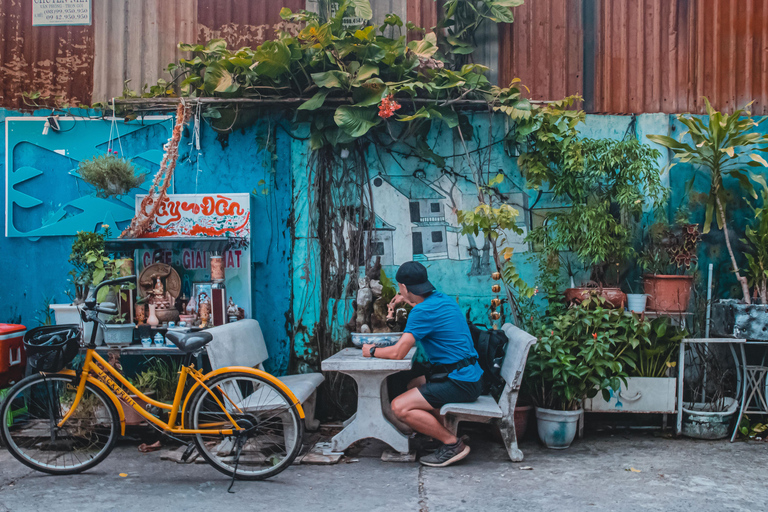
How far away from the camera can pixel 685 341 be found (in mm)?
5367

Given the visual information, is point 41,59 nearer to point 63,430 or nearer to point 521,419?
point 63,430

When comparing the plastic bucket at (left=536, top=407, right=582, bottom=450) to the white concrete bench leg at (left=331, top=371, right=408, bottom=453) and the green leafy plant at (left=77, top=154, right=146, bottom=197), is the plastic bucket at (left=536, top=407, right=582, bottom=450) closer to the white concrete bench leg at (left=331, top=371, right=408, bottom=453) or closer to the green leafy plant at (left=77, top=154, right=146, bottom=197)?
the white concrete bench leg at (left=331, top=371, right=408, bottom=453)

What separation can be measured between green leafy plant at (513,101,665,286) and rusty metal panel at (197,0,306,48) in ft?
9.03

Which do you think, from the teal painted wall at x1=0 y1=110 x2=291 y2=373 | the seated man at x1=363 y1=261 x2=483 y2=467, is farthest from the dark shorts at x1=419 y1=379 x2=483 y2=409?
the teal painted wall at x1=0 y1=110 x2=291 y2=373

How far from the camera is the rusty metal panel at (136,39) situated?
623 centimetres

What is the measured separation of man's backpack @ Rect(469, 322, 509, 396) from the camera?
518 cm

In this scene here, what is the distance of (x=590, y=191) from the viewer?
5695 millimetres

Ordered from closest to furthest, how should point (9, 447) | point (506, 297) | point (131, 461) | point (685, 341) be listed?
point (9, 447) → point (131, 461) → point (685, 341) → point (506, 297)

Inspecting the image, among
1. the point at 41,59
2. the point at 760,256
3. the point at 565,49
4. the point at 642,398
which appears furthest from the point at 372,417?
the point at 41,59

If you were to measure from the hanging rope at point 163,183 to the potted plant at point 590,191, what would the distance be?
3277 mm

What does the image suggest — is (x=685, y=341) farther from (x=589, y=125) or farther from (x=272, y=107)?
(x=272, y=107)

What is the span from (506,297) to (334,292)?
173 centimetres

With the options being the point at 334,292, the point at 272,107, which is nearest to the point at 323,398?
the point at 334,292

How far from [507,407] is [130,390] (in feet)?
9.73
